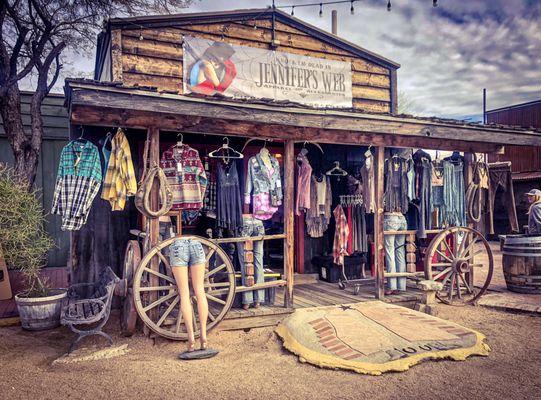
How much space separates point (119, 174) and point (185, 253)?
1473 millimetres

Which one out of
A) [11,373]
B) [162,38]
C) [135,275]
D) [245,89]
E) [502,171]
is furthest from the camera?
[502,171]

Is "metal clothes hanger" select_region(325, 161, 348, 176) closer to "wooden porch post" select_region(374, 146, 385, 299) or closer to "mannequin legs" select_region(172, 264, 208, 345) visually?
"wooden porch post" select_region(374, 146, 385, 299)

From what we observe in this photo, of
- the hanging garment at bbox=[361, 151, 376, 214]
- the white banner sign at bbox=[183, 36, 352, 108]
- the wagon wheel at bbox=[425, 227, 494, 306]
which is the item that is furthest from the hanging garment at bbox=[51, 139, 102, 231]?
the wagon wheel at bbox=[425, 227, 494, 306]

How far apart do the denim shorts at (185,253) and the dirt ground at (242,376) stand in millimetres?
1087

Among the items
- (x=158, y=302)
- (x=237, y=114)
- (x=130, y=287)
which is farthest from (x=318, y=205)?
(x=130, y=287)

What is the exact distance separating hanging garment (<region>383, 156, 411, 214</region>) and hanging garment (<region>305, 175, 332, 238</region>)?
3.82 ft

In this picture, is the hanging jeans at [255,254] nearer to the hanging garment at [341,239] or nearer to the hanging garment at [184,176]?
the hanging garment at [184,176]

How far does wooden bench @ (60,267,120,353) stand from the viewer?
451 cm

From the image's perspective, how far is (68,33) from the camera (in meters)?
10.3

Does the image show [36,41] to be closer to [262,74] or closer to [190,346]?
[262,74]

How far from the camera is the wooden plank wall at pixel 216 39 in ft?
23.5

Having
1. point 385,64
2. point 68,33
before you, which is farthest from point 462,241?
point 68,33

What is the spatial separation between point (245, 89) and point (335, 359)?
553 cm

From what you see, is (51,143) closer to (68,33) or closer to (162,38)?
(68,33)
